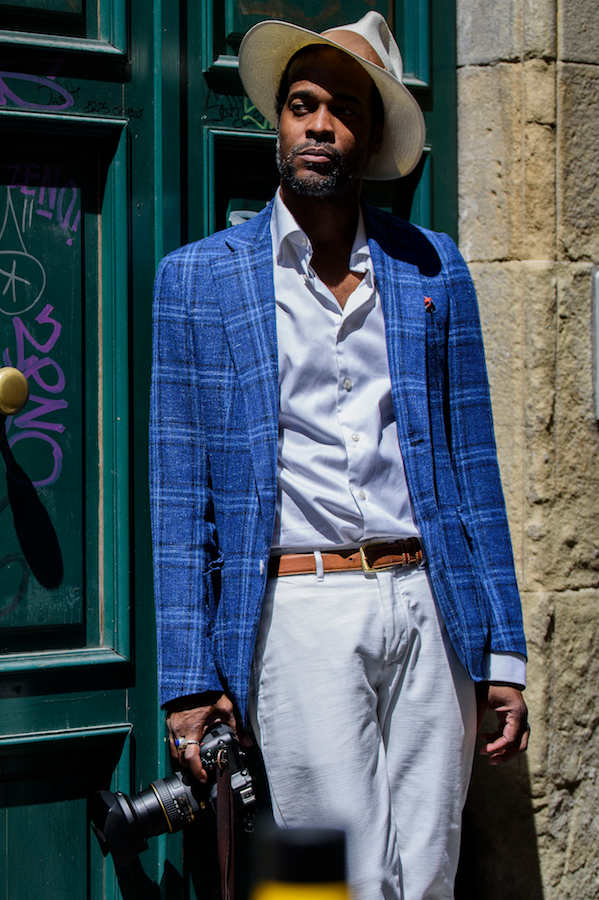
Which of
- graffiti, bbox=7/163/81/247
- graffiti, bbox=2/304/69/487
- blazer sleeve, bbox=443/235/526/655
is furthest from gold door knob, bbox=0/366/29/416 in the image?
blazer sleeve, bbox=443/235/526/655

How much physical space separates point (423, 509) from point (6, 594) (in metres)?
1.10

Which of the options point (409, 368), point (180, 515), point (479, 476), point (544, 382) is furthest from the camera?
point (544, 382)

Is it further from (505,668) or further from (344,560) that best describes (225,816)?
(505,668)

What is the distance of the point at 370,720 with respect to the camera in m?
2.50

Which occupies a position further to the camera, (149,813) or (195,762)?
(149,813)

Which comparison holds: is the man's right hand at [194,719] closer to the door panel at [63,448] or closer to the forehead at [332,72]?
the door panel at [63,448]

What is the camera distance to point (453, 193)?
345 centimetres

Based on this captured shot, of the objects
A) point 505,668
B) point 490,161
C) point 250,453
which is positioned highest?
point 490,161

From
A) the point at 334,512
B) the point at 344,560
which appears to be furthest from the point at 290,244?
the point at 344,560

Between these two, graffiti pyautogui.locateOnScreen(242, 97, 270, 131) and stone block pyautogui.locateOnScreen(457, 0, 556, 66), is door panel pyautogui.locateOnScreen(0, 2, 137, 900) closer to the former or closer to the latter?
graffiti pyautogui.locateOnScreen(242, 97, 270, 131)

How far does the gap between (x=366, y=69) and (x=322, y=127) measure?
0.70 ft

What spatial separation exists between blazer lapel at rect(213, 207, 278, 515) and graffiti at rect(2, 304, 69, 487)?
2.01ft

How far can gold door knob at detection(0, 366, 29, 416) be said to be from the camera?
2.80m

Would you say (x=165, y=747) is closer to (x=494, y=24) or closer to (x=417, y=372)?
(x=417, y=372)
